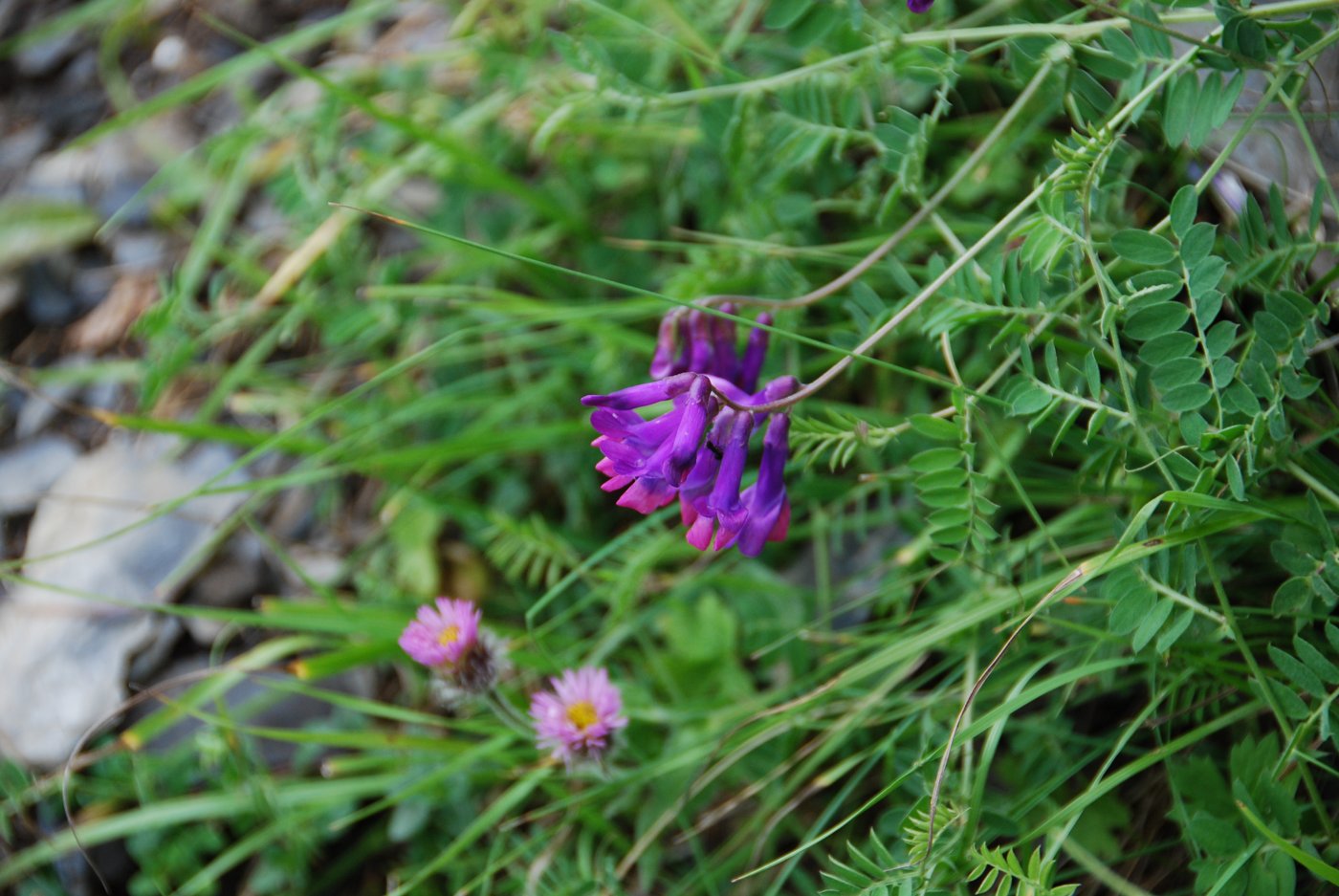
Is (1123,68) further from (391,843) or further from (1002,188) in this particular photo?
(391,843)

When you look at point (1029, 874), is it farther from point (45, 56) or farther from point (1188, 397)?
point (45, 56)

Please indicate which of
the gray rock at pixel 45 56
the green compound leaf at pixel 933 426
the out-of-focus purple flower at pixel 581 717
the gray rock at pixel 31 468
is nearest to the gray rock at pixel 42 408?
the gray rock at pixel 31 468

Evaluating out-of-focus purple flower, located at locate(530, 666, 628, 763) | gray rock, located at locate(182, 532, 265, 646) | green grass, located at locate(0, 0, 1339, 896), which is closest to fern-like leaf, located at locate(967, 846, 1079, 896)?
green grass, located at locate(0, 0, 1339, 896)

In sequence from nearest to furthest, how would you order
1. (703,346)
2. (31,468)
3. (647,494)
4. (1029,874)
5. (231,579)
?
(1029,874) → (647,494) → (703,346) → (231,579) → (31,468)

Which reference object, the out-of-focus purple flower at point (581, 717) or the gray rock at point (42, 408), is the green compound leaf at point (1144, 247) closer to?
the out-of-focus purple flower at point (581, 717)

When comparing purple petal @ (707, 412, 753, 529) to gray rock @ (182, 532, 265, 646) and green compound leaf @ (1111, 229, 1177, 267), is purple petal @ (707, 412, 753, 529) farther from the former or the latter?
gray rock @ (182, 532, 265, 646)

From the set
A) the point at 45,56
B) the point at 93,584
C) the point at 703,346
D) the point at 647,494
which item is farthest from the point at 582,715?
the point at 45,56

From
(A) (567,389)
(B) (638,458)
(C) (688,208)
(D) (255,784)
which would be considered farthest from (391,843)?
(C) (688,208)
